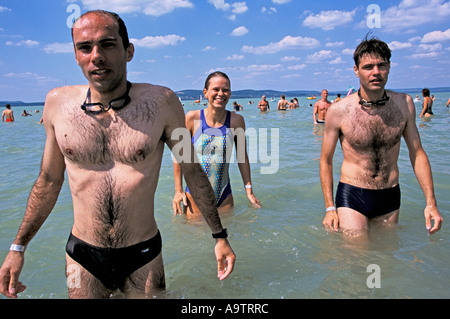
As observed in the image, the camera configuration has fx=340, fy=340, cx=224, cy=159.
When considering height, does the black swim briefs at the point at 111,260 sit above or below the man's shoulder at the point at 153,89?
below

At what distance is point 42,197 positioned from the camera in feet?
7.11

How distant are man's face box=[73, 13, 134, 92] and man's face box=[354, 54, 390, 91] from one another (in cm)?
234

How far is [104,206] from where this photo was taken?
202 centimetres

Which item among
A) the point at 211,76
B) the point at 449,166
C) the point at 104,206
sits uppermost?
the point at 211,76

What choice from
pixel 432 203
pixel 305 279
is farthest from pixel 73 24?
pixel 432 203

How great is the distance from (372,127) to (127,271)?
8.57 feet

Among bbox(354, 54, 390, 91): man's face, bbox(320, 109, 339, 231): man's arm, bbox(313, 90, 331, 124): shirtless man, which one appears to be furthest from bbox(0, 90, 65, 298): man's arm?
bbox(313, 90, 331, 124): shirtless man

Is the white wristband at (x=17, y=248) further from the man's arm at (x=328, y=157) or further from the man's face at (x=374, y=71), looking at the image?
the man's face at (x=374, y=71)

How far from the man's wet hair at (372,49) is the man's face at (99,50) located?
2379 mm

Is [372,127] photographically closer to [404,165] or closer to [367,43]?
[367,43]

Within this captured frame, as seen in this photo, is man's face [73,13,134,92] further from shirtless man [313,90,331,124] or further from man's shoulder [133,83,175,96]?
shirtless man [313,90,331,124]

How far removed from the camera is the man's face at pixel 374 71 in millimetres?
3211

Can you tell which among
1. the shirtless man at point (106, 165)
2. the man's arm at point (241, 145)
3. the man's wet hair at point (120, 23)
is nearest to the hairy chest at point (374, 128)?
the man's arm at point (241, 145)

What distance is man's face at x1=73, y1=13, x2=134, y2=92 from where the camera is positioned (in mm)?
1954
